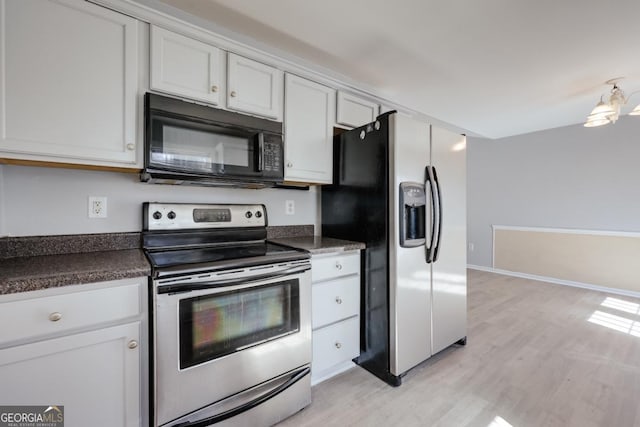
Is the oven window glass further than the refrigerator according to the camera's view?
No

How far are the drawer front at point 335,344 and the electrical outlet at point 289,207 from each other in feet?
3.15

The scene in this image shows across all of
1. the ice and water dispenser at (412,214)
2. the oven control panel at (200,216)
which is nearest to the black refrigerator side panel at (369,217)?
the ice and water dispenser at (412,214)

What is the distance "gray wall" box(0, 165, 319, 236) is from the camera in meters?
1.38

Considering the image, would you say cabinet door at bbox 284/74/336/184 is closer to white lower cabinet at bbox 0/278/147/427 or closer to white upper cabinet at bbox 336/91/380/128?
white upper cabinet at bbox 336/91/380/128

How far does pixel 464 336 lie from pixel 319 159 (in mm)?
1932

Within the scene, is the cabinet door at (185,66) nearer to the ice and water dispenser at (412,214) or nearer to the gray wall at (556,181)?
the ice and water dispenser at (412,214)

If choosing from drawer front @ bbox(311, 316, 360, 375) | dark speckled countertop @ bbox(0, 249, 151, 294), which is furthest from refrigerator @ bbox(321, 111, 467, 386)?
dark speckled countertop @ bbox(0, 249, 151, 294)

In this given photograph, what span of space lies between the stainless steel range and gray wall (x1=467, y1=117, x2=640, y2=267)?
4572 mm

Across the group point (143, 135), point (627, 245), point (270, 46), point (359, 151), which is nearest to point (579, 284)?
point (627, 245)

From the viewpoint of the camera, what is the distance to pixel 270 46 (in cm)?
202

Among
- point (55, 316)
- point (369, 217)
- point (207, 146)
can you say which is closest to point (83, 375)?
point (55, 316)

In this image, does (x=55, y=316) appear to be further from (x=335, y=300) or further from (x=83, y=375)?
(x=335, y=300)

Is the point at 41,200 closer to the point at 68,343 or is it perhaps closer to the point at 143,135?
the point at 143,135

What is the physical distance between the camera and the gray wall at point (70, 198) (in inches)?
54.4
